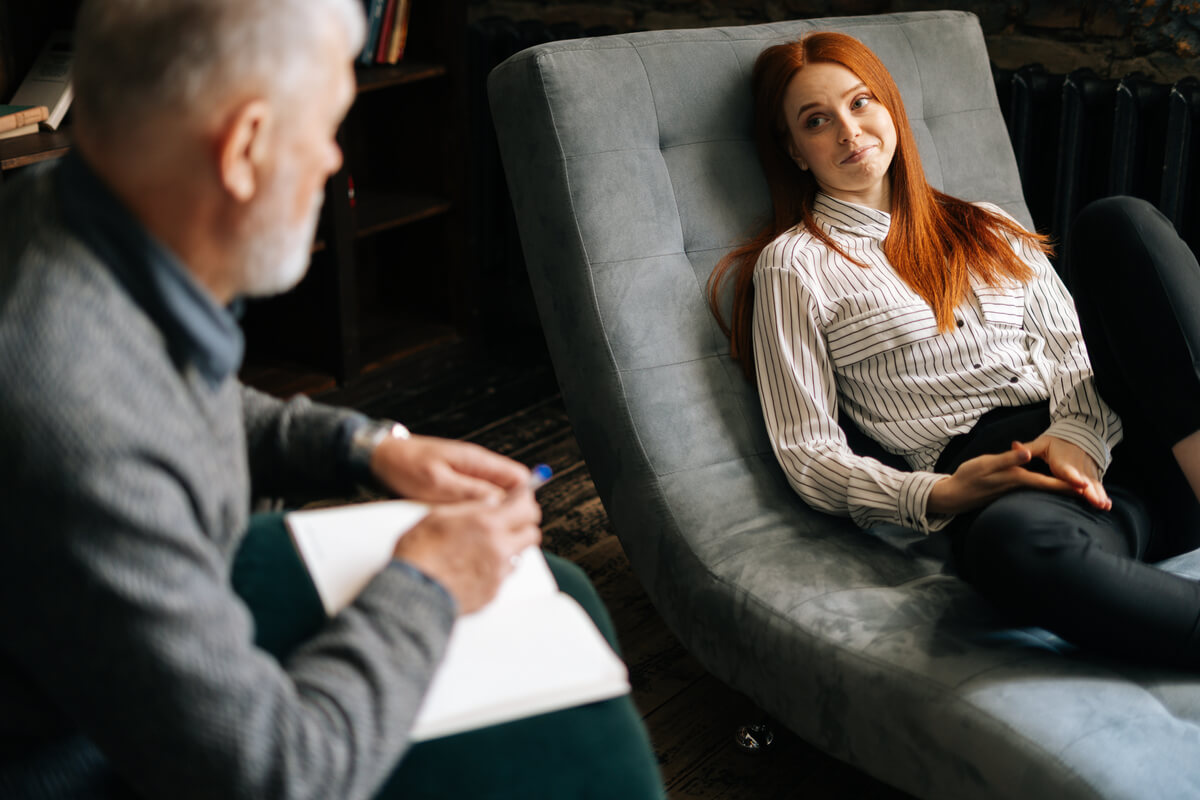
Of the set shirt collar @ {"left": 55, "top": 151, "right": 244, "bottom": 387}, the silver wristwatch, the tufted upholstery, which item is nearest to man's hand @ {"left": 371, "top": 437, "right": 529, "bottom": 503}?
the silver wristwatch

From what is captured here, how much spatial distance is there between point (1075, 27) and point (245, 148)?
2.16 metres

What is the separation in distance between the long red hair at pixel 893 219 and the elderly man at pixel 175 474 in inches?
35.0

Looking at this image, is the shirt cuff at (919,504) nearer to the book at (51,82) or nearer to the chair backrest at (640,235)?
the chair backrest at (640,235)

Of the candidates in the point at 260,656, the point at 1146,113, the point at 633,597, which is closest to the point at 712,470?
the point at 633,597

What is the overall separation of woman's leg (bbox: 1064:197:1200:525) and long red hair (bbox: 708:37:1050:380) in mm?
192

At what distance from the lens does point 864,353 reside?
1.46m

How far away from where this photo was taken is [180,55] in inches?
24.2

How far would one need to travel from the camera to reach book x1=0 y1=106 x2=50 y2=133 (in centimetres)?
200

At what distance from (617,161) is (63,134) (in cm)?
118

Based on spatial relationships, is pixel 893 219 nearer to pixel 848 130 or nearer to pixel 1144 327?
pixel 848 130

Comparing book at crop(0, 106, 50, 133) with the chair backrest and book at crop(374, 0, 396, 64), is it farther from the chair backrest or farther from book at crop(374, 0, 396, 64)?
the chair backrest

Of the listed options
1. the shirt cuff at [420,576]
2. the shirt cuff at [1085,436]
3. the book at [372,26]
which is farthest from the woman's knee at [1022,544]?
the book at [372,26]

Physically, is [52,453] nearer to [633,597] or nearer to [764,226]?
[764,226]

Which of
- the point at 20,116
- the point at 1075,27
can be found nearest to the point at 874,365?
the point at 1075,27
